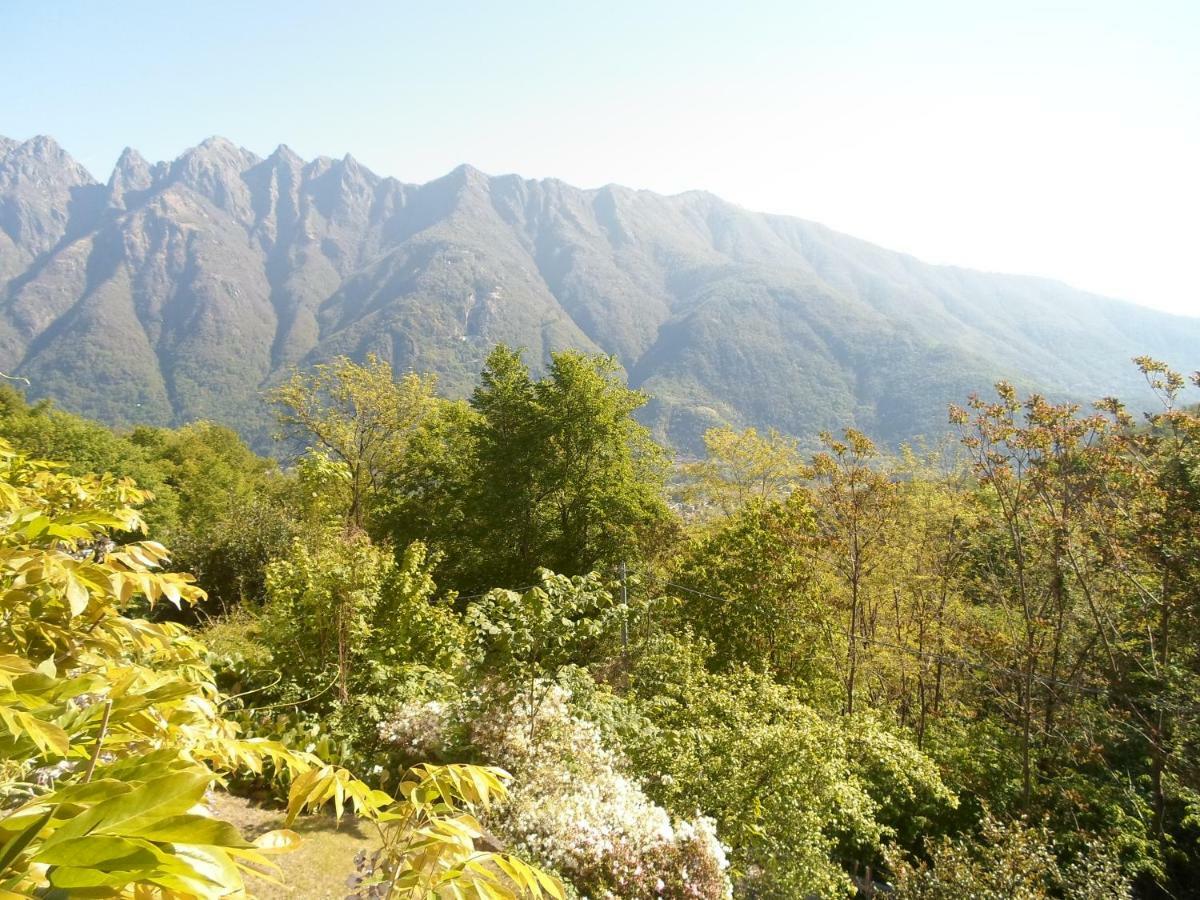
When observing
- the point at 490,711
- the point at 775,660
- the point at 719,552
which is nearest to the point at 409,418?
the point at 719,552

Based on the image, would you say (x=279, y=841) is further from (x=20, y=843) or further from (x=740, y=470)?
(x=740, y=470)

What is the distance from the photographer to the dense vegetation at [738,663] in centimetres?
482

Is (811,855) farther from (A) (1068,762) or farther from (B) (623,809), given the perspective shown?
(A) (1068,762)

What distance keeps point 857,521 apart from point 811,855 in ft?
21.3

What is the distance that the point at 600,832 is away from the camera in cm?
482

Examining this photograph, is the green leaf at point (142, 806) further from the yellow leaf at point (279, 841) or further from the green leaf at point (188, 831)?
the yellow leaf at point (279, 841)

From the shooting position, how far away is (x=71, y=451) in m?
29.3

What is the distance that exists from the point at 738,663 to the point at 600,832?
7490mm

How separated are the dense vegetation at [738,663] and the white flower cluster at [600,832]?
0.08ft

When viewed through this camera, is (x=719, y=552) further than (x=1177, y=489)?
Yes

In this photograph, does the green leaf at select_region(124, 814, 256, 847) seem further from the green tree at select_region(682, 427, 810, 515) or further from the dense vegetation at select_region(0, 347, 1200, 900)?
the green tree at select_region(682, 427, 810, 515)

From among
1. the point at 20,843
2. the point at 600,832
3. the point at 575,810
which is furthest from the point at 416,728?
the point at 20,843

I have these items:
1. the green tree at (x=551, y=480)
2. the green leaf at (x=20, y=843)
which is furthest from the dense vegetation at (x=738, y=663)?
the green tree at (x=551, y=480)

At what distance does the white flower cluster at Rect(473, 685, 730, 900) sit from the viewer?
4.68 metres
